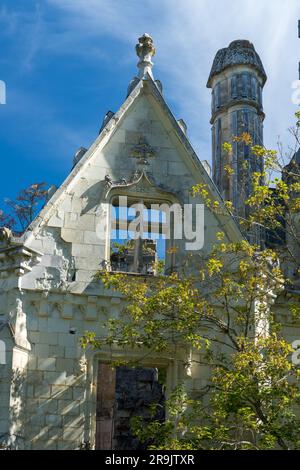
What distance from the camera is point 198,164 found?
1689cm

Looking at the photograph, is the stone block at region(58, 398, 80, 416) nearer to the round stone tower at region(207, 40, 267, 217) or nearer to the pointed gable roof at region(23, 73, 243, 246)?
the pointed gable roof at region(23, 73, 243, 246)

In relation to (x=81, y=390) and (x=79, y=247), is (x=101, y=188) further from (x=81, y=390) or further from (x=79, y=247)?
(x=81, y=390)

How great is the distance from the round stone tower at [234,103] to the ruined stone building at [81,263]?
6195mm

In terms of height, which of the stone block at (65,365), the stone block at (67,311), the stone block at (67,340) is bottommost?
the stone block at (65,365)

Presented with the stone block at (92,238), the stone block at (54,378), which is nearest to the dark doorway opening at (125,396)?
the stone block at (92,238)

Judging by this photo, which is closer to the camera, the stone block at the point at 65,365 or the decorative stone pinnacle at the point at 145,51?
the stone block at the point at 65,365

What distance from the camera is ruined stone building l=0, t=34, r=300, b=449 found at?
14.6 m

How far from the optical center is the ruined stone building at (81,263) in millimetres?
14641

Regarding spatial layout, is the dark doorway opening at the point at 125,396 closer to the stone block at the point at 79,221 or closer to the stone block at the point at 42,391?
the stone block at the point at 79,221

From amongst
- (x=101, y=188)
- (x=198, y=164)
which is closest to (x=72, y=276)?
(x=101, y=188)

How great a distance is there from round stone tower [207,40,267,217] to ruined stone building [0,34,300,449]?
620 centimetres

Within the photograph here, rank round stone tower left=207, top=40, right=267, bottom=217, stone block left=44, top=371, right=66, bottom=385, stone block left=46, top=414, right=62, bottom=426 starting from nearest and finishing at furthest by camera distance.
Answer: stone block left=46, top=414, right=62, bottom=426
stone block left=44, top=371, right=66, bottom=385
round stone tower left=207, top=40, right=267, bottom=217

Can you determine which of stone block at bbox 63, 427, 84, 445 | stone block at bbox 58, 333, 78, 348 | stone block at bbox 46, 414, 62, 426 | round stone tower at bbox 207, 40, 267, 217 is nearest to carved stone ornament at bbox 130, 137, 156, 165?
stone block at bbox 58, 333, 78, 348
